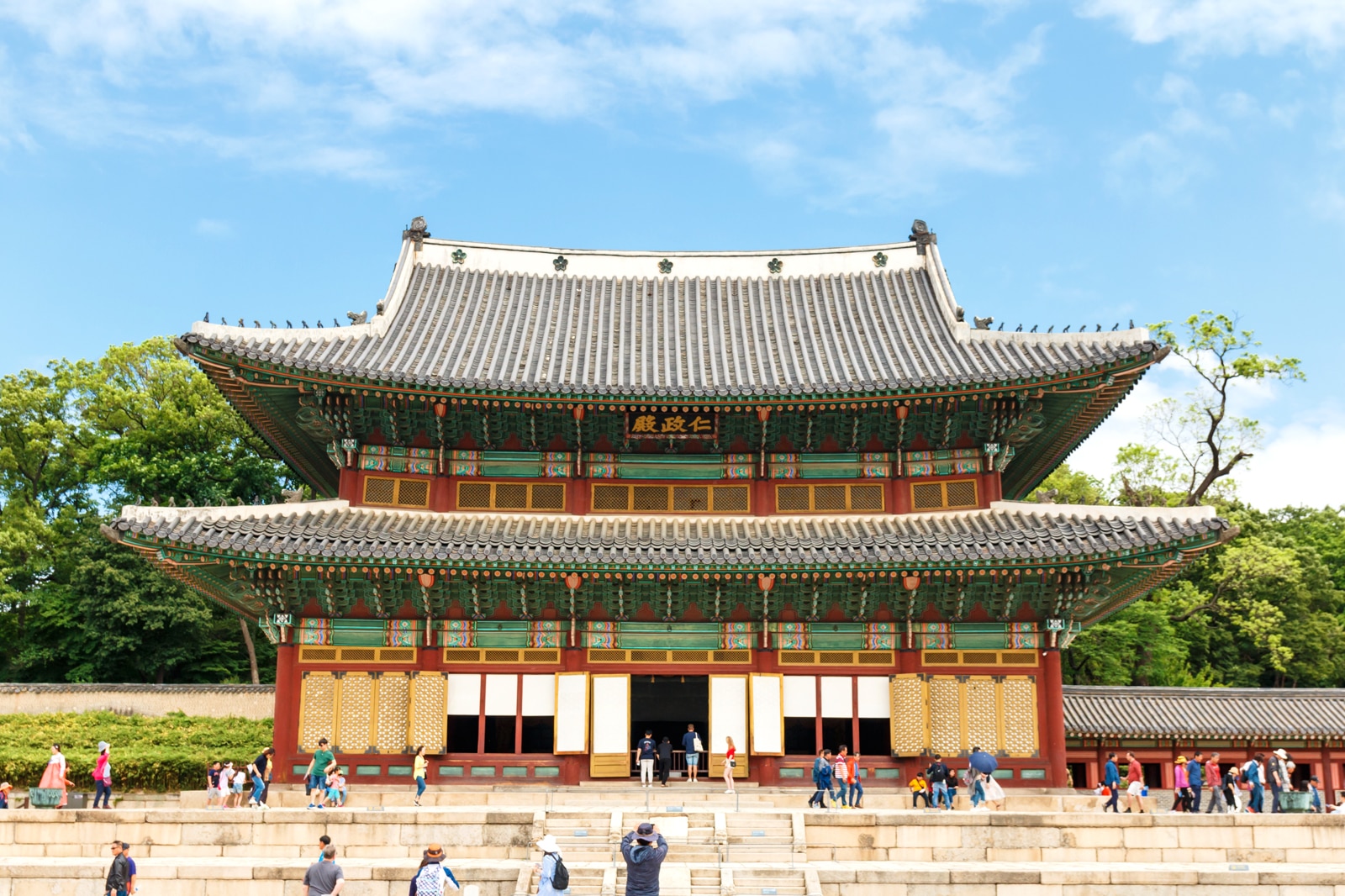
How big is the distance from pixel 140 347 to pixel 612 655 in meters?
40.2

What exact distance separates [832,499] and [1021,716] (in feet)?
20.3

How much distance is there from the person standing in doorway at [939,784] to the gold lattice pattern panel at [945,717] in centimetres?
171

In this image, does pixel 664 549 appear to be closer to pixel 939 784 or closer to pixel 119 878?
pixel 939 784

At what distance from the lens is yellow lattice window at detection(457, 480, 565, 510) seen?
25.8 meters

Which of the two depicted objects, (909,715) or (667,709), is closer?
(909,715)

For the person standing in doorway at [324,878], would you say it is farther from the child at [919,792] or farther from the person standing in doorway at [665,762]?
the child at [919,792]

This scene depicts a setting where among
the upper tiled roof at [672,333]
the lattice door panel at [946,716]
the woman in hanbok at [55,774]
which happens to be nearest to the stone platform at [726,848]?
the woman in hanbok at [55,774]

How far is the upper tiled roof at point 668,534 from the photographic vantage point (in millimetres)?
22016

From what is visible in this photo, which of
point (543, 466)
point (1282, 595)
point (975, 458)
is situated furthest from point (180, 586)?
point (1282, 595)

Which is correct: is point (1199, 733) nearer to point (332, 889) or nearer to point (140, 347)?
point (332, 889)

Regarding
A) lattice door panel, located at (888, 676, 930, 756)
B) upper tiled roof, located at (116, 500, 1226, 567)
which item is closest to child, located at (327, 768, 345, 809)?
upper tiled roof, located at (116, 500, 1226, 567)

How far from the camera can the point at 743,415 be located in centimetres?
2561

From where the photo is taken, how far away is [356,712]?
2361cm

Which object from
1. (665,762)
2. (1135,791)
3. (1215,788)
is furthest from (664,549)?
(1215,788)
